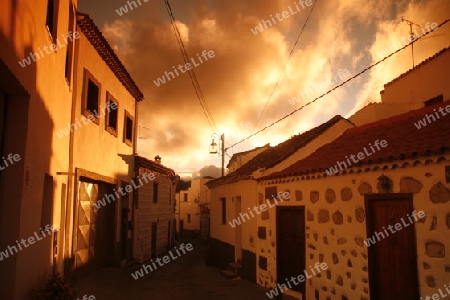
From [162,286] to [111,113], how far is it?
6132mm

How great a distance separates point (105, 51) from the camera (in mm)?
11195

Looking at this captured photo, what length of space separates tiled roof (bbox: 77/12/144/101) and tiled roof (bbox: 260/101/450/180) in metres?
6.42

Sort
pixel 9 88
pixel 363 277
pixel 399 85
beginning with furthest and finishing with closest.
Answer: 1. pixel 399 85
2. pixel 363 277
3. pixel 9 88

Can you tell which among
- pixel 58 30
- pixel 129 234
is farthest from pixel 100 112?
pixel 129 234

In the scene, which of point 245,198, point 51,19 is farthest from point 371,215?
point 51,19

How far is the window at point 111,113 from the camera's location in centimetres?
1176

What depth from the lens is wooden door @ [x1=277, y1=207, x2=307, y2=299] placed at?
9.37 m

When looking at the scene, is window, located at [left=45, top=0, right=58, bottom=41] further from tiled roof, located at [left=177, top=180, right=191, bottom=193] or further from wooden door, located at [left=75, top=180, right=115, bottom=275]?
tiled roof, located at [left=177, top=180, right=191, bottom=193]

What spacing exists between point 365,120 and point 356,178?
29.6ft

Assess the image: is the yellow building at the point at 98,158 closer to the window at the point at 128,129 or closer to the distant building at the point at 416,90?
the window at the point at 128,129

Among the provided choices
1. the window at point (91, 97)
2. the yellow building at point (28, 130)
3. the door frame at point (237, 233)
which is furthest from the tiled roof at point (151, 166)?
the yellow building at point (28, 130)

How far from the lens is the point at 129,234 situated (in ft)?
45.0

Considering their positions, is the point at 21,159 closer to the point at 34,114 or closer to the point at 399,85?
the point at 34,114

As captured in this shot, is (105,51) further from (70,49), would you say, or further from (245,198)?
(245,198)
